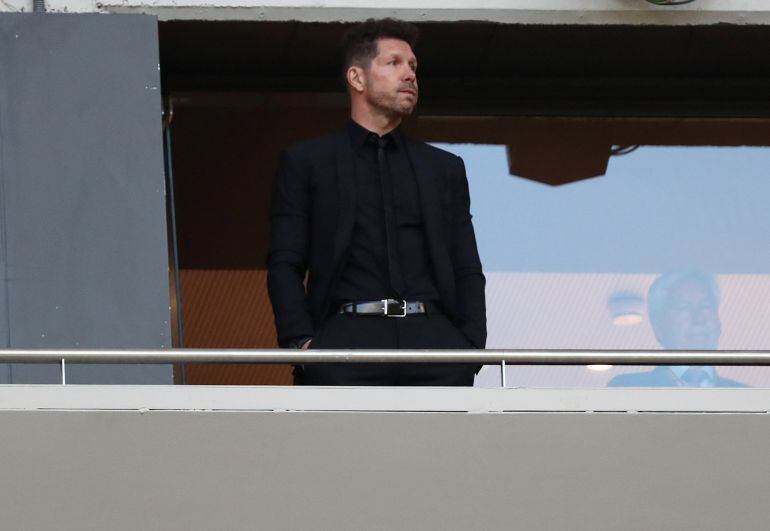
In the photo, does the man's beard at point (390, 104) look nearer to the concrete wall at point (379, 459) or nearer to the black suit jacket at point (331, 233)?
the black suit jacket at point (331, 233)

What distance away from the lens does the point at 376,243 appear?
6270 millimetres

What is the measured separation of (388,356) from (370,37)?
5.00ft

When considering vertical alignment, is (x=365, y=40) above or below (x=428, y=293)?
above

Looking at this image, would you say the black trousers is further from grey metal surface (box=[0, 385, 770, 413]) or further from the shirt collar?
the shirt collar

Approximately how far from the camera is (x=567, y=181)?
8.55 metres

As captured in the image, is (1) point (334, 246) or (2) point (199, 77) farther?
(2) point (199, 77)

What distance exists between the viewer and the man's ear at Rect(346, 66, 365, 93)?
6.52 metres

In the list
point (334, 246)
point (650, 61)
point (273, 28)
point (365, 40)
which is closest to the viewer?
point (334, 246)

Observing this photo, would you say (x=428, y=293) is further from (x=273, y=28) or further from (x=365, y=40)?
(x=273, y=28)

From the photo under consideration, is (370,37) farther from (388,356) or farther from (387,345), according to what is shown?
(388,356)

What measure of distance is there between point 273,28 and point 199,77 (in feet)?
2.50

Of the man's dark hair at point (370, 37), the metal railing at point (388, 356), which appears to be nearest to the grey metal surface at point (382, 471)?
the metal railing at point (388, 356)

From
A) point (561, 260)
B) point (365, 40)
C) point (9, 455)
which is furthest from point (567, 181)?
point (9, 455)

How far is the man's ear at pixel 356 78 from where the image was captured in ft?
21.4
